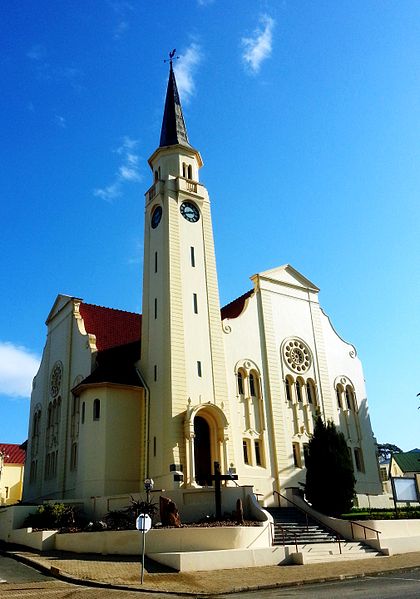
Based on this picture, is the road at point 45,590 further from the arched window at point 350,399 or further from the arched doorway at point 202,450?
the arched window at point 350,399

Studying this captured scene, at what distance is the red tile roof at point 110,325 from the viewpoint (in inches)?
1383

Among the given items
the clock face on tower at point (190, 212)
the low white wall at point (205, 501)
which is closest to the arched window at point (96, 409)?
the low white wall at point (205, 501)

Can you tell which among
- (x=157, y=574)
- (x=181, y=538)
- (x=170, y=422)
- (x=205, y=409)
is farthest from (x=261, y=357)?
(x=157, y=574)

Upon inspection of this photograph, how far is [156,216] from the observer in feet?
113

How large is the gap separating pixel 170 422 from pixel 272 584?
1313cm

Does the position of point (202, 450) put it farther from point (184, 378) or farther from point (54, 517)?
point (54, 517)

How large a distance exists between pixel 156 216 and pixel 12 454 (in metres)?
41.1

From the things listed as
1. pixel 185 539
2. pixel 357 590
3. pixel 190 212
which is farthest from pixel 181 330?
pixel 357 590

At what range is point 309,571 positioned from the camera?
1714cm

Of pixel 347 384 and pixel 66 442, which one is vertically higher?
pixel 347 384

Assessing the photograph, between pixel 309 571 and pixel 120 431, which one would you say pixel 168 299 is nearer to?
pixel 120 431

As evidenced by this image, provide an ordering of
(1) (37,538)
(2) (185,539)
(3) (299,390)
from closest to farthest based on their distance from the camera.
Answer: (2) (185,539) → (1) (37,538) → (3) (299,390)

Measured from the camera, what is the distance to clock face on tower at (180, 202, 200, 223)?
111ft

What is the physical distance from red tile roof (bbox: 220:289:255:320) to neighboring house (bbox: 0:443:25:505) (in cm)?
3292
